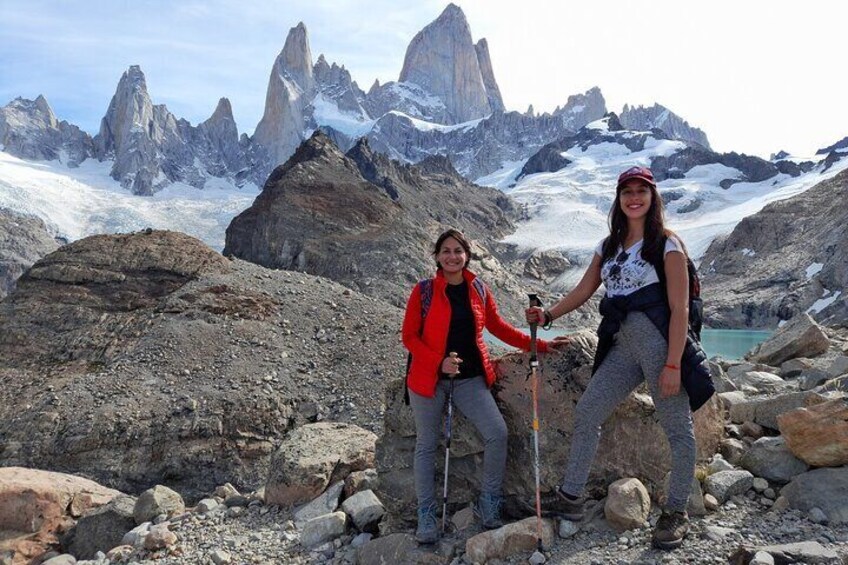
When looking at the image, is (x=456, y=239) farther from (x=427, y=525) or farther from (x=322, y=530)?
(x=322, y=530)

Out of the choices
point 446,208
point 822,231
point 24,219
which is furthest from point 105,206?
point 822,231

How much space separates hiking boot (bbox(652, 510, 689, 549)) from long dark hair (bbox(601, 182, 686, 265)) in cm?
201

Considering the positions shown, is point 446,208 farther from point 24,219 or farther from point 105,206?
point 105,206

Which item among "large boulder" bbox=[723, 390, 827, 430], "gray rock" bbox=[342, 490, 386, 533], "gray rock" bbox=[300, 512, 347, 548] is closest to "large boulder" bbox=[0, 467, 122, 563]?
"gray rock" bbox=[300, 512, 347, 548]

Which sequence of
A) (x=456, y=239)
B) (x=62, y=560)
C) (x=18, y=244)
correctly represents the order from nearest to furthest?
(x=456, y=239) < (x=62, y=560) < (x=18, y=244)

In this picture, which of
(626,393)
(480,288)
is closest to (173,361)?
(480,288)

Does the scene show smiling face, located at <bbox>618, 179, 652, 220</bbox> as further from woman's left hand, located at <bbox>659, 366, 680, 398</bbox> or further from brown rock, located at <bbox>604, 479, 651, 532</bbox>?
brown rock, located at <bbox>604, 479, 651, 532</bbox>

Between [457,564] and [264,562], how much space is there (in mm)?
2208

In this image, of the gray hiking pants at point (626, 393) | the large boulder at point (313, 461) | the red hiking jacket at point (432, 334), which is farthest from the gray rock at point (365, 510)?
the gray hiking pants at point (626, 393)

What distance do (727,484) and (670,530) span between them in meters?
1.05

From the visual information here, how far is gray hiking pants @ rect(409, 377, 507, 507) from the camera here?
5.39 metres

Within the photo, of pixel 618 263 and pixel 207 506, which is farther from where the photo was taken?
pixel 207 506

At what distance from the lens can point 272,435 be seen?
14773 millimetres

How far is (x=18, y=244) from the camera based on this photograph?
124m
